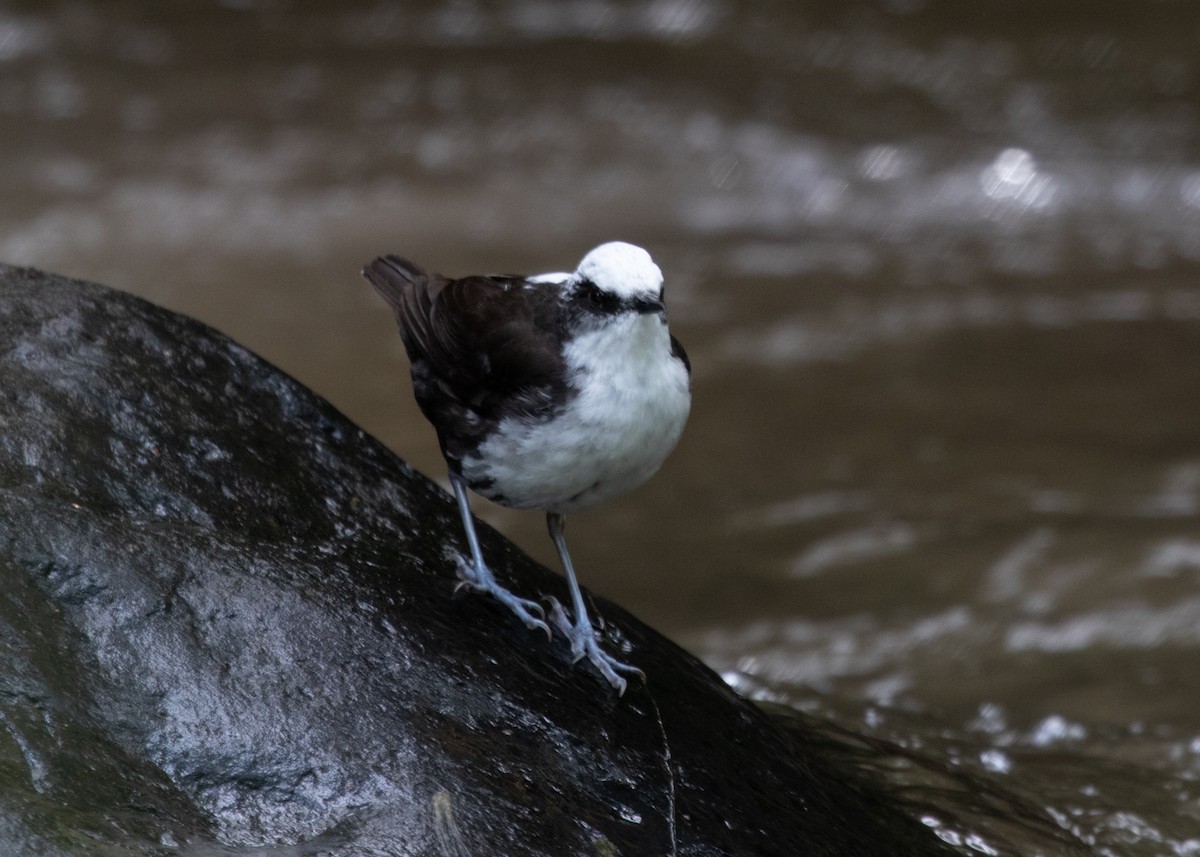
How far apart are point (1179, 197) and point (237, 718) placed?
10.0m

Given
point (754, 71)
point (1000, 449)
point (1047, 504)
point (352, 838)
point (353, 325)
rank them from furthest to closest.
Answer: point (754, 71) → point (353, 325) → point (1000, 449) → point (1047, 504) → point (352, 838)

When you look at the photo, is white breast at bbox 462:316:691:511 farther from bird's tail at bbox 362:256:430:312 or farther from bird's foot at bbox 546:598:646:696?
bird's tail at bbox 362:256:430:312

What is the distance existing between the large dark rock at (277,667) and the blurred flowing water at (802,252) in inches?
77.2

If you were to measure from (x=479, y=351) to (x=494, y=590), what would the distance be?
0.57 m

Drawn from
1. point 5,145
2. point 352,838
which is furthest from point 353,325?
point 352,838

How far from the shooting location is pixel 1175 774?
508cm

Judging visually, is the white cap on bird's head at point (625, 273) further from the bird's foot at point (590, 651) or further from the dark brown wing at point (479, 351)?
the bird's foot at point (590, 651)

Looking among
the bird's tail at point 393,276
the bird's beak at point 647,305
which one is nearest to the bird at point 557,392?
the bird's beak at point 647,305

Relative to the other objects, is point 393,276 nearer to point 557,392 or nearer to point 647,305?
point 557,392

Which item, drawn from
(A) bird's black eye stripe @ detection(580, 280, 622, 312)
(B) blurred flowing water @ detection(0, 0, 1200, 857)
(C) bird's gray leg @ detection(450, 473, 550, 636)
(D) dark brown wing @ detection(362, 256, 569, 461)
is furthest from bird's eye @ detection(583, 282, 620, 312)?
(B) blurred flowing water @ detection(0, 0, 1200, 857)

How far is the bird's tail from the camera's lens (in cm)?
Result: 398

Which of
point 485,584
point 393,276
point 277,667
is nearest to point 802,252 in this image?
point 393,276

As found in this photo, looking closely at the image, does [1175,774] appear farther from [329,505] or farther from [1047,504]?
[329,505]

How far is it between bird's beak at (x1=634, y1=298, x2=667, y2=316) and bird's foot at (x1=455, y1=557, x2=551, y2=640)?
0.77m
